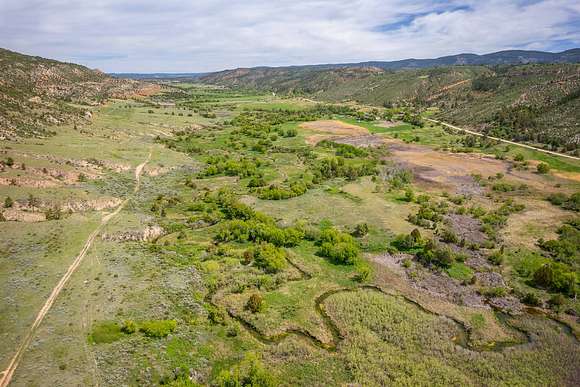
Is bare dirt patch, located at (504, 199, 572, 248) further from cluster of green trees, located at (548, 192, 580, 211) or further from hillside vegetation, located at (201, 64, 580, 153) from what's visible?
hillside vegetation, located at (201, 64, 580, 153)

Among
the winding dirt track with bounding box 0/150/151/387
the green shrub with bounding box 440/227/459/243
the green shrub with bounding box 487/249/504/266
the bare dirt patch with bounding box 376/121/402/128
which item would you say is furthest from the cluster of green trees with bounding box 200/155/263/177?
the bare dirt patch with bounding box 376/121/402/128

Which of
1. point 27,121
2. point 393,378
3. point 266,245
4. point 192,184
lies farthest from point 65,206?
point 393,378

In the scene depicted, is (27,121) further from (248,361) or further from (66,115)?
(248,361)

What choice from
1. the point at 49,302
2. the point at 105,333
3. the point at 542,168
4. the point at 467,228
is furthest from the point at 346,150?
the point at 105,333

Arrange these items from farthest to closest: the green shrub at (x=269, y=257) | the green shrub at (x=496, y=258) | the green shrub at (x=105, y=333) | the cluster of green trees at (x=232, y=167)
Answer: the cluster of green trees at (x=232, y=167) → the green shrub at (x=496, y=258) → the green shrub at (x=269, y=257) → the green shrub at (x=105, y=333)

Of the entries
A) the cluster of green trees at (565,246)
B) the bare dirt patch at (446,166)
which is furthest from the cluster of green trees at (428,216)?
the bare dirt patch at (446,166)

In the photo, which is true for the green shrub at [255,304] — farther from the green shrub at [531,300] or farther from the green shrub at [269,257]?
the green shrub at [531,300]
